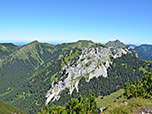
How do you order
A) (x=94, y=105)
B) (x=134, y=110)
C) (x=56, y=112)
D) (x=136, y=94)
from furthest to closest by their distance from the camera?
(x=136, y=94) → (x=94, y=105) → (x=56, y=112) → (x=134, y=110)

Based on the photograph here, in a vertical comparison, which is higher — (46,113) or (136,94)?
(136,94)

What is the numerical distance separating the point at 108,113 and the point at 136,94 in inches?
1399

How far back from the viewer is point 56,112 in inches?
2253

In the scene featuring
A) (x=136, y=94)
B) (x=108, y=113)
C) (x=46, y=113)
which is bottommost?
(x=46, y=113)

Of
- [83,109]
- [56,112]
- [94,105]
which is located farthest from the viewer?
[94,105]

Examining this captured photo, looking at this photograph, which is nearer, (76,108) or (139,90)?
(76,108)

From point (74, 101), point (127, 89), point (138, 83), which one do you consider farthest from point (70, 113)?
point (138, 83)

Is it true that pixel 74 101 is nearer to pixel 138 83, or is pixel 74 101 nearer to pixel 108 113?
pixel 108 113

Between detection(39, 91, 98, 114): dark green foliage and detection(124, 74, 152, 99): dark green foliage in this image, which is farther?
detection(124, 74, 152, 99): dark green foliage

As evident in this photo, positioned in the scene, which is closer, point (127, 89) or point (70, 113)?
point (70, 113)

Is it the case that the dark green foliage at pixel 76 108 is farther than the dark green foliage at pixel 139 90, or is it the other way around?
→ the dark green foliage at pixel 139 90

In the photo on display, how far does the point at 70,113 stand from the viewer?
177 feet

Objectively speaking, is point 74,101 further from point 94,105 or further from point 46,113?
point 46,113

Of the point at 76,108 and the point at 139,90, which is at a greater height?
the point at 139,90
